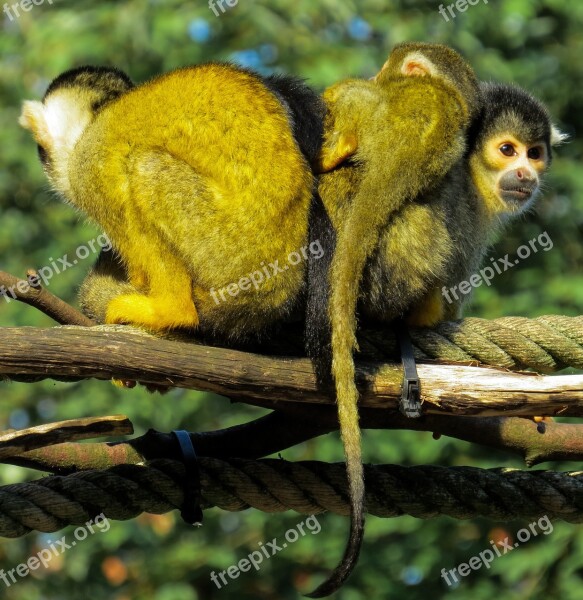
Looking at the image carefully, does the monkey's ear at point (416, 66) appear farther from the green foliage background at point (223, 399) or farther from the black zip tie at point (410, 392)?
the green foliage background at point (223, 399)

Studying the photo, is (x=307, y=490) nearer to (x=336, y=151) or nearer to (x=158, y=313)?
(x=158, y=313)

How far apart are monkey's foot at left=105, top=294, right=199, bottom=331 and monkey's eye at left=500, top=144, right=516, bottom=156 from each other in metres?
1.82

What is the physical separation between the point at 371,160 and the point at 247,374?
3.42 feet

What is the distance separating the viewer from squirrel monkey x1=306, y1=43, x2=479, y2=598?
3.88m

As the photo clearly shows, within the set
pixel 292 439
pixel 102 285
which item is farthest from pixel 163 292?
pixel 292 439

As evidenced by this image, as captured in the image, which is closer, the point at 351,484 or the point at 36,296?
the point at 351,484

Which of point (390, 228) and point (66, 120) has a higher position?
point (66, 120)

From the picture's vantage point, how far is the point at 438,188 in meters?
4.23

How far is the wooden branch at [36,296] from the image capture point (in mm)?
3884

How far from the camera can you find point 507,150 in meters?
4.86

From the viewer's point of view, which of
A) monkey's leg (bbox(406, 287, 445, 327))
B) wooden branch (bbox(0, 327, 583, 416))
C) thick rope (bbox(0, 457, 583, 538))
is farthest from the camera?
monkey's leg (bbox(406, 287, 445, 327))

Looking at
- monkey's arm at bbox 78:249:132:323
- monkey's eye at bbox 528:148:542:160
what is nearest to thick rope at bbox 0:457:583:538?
monkey's arm at bbox 78:249:132:323

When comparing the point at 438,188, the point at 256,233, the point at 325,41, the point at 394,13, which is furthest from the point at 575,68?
the point at 256,233

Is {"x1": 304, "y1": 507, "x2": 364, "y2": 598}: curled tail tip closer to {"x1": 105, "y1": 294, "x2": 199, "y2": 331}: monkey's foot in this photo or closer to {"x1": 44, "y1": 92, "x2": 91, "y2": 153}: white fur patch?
{"x1": 105, "y1": 294, "x2": 199, "y2": 331}: monkey's foot
